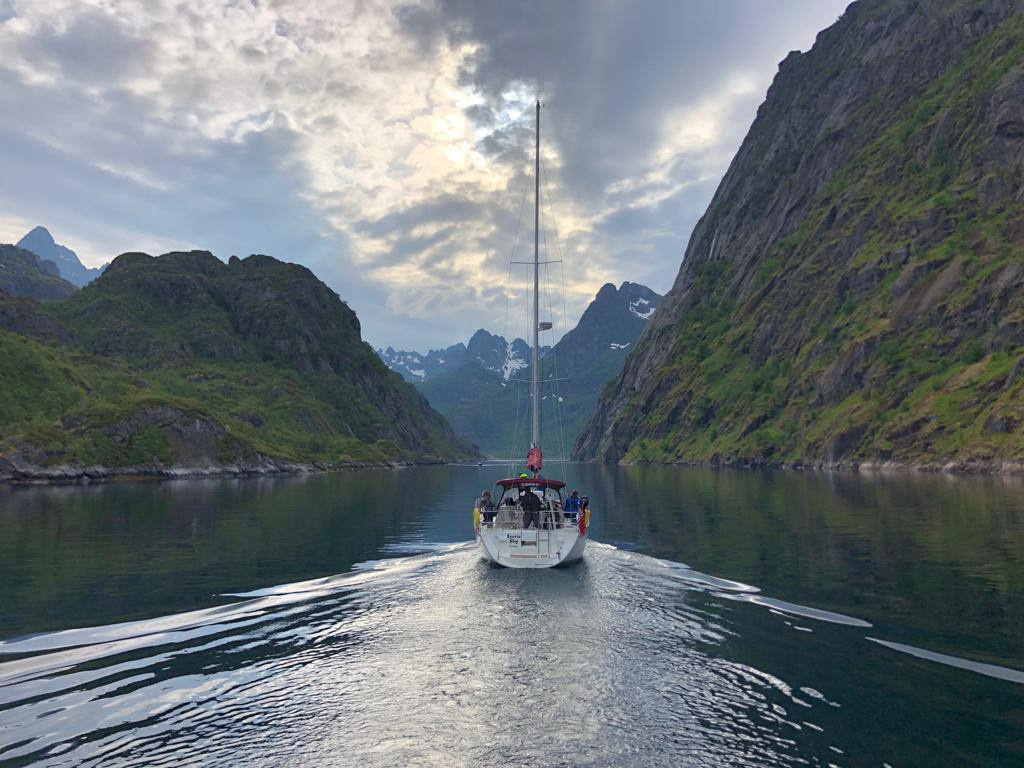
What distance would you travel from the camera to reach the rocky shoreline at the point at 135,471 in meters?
102

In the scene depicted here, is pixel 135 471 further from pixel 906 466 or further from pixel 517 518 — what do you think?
pixel 906 466

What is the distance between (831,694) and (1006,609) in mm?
11468

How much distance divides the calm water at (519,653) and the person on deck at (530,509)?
133 inches

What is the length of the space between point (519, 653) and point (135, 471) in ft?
409

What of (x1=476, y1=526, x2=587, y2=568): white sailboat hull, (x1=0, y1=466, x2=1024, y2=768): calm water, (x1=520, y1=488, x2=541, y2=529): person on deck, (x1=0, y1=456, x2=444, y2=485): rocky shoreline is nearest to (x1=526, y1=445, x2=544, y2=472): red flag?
(x1=520, y1=488, x2=541, y2=529): person on deck

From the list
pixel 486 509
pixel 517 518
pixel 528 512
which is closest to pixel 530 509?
pixel 528 512

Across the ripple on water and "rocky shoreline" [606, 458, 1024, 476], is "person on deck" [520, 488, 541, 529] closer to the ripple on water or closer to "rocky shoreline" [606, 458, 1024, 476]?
the ripple on water

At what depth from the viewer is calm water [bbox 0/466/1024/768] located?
1259 cm

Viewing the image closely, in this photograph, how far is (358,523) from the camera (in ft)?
179

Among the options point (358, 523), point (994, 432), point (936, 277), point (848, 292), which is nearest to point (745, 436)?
point (848, 292)

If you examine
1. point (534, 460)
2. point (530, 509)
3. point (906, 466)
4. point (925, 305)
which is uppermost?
point (925, 305)

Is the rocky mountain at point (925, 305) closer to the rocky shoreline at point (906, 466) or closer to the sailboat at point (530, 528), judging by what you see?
the rocky shoreline at point (906, 466)

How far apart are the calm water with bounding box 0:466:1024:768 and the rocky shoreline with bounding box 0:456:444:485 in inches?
3006

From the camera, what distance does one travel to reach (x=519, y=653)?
1844cm
